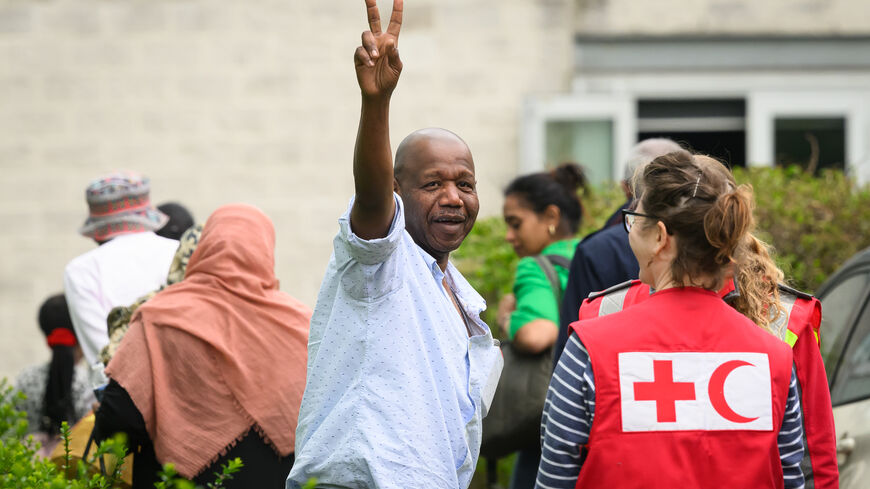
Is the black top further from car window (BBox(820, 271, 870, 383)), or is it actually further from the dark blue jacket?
car window (BBox(820, 271, 870, 383))

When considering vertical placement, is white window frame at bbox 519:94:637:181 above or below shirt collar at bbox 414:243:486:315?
above

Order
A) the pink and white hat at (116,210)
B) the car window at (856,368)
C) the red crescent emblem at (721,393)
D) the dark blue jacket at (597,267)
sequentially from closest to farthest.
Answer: the red crescent emblem at (721,393) → the dark blue jacket at (597,267) → the car window at (856,368) → the pink and white hat at (116,210)

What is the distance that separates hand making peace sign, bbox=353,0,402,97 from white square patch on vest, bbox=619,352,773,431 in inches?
31.7

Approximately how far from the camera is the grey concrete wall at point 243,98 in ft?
31.2

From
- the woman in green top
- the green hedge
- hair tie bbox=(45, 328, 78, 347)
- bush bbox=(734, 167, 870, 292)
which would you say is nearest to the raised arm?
the woman in green top

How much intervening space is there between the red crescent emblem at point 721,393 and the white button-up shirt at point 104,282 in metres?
3.10

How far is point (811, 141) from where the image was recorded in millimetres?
9484

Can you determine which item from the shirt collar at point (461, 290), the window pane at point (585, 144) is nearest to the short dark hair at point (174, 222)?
the shirt collar at point (461, 290)

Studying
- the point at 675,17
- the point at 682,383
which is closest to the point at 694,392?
the point at 682,383

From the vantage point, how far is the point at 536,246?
5.13 meters

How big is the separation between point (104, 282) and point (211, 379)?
1.28 m

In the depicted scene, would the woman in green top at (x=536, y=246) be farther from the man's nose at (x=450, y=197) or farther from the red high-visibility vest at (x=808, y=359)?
the man's nose at (x=450, y=197)

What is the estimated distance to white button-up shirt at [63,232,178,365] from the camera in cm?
491

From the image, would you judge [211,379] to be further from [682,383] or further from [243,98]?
[243,98]
